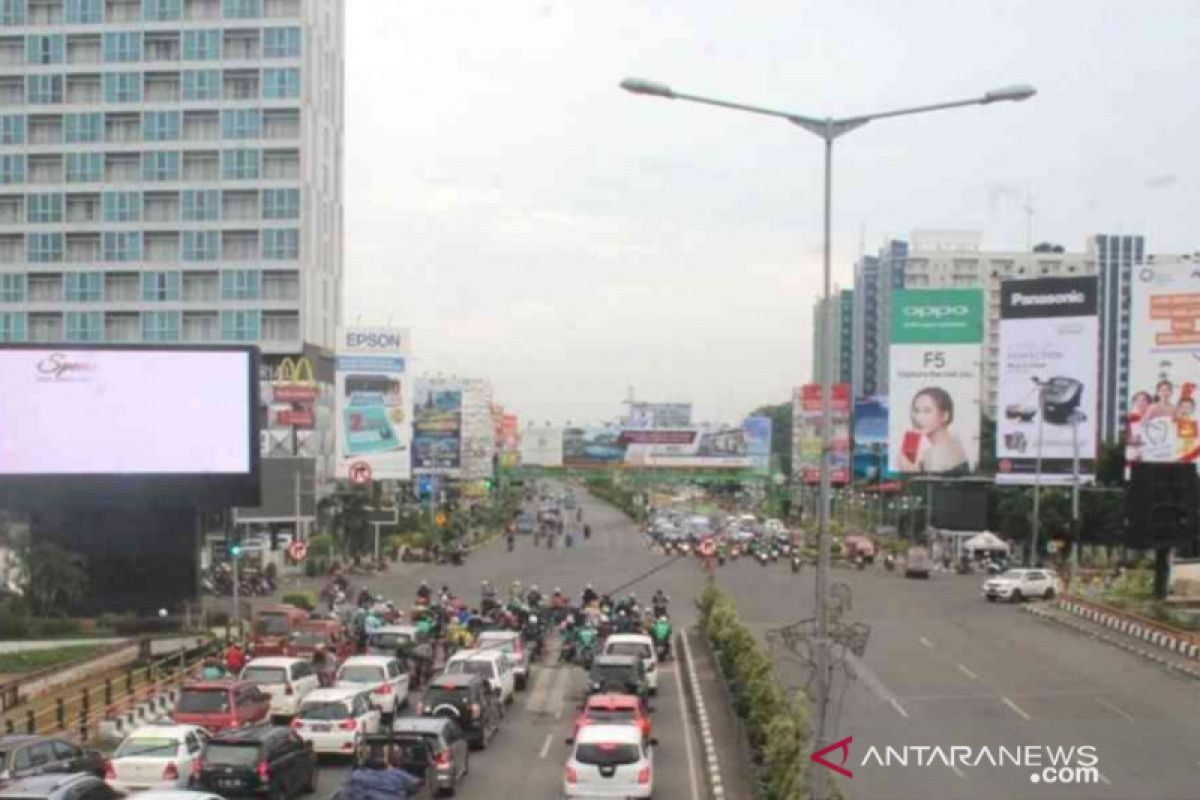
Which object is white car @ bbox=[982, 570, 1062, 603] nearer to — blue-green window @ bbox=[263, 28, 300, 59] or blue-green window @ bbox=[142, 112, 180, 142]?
blue-green window @ bbox=[263, 28, 300, 59]

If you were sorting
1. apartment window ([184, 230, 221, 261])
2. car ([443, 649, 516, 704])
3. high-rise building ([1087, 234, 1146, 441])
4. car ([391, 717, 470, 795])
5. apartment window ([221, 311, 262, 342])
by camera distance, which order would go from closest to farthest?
car ([391, 717, 470, 795]) < car ([443, 649, 516, 704]) < apartment window ([221, 311, 262, 342]) < apartment window ([184, 230, 221, 261]) < high-rise building ([1087, 234, 1146, 441])

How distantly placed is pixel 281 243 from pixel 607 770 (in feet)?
203

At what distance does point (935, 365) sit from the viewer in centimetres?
6216

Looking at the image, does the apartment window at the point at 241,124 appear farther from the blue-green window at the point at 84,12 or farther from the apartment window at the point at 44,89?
the apartment window at the point at 44,89

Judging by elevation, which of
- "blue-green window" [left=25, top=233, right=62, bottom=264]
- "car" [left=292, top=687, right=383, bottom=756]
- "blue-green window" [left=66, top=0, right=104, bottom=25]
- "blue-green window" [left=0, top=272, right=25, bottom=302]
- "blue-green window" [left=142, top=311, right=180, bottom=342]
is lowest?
"car" [left=292, top=687, right=383, bottom=756]

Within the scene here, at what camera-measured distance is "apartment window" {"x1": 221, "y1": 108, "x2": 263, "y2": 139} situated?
75188 millimetres

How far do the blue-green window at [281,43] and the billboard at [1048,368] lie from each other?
36.9m

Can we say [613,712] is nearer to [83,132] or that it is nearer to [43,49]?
[83,132]

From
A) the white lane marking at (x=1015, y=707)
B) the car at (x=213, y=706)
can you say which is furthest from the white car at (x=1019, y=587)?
the car at (x=213, y=706)

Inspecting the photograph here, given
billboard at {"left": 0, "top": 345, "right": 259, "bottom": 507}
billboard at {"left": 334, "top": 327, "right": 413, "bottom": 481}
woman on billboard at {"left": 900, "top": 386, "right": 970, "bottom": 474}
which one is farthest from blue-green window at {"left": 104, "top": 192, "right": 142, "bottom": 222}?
billboard at {"left": 0, "top": 345, "right": 259, "bottom": 507}

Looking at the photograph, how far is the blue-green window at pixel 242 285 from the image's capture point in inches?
2975

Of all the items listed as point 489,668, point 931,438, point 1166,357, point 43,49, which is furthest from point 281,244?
point 489,668

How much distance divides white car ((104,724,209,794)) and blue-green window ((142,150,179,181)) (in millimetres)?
61898

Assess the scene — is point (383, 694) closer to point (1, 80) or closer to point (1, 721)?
point (1, 721)
